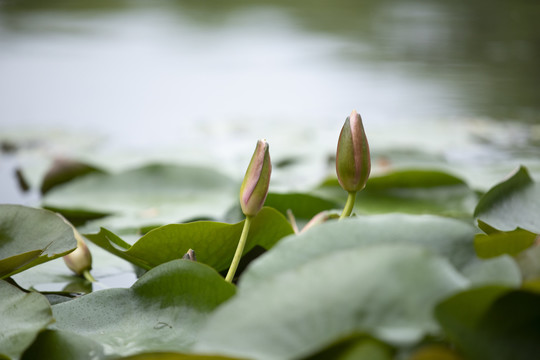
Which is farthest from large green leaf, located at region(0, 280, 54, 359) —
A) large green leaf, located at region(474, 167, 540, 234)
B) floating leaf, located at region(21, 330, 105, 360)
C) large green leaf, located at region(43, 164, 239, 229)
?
large green leaf, located at region(43, 164, 239, 229)

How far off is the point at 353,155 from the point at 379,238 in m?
0.10

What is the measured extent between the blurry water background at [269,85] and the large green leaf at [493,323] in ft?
2.65

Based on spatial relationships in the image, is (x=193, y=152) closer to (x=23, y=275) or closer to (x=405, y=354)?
(x=23, y=275)

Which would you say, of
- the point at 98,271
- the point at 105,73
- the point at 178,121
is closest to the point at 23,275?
the point at 98,271

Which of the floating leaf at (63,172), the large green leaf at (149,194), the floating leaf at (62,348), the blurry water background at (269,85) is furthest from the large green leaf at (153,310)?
the blurry water background at (269,85)

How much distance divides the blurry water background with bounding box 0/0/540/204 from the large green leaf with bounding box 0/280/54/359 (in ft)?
2.64

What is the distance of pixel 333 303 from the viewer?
274 mm

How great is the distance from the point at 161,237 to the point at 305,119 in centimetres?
178

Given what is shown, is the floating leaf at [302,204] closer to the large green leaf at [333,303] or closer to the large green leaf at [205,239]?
the large green leaf at [205,239]

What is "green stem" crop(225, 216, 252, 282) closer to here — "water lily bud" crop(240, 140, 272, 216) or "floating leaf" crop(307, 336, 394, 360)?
"water lily bud" crop(240, 140, 272, 216)

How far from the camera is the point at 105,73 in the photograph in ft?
10.2

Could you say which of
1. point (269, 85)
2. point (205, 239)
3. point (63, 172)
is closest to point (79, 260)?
point (205, 239)

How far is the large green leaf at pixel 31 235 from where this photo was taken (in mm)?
427

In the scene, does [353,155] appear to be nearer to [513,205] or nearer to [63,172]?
[513,205]
